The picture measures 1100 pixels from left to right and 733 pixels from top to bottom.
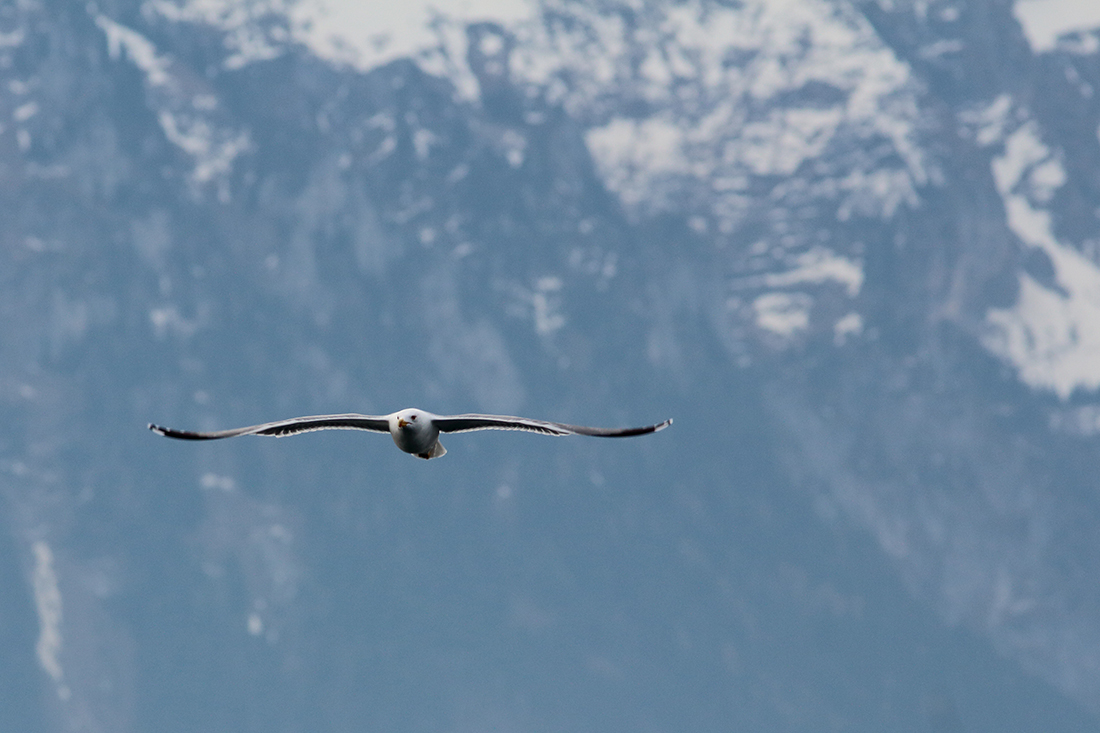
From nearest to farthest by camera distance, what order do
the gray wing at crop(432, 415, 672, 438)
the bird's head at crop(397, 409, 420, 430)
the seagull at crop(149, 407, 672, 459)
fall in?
1. the gray wing at crop(432, 415, 672, 438)
2. the seagull at crop(149, 407, 672, 459)
3. the bird's head at crop(397, 409, 420, 430)

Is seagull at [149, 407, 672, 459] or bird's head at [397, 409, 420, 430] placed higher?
bird's head at [397, 409, 420, 430]

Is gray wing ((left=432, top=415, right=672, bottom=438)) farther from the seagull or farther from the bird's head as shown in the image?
the bird's head

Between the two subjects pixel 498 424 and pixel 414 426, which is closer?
pixel 414 426

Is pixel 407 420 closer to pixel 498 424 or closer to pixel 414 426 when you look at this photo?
pixel 414 426

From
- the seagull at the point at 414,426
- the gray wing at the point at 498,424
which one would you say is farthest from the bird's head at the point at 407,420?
the gray wing at the point at 498,424

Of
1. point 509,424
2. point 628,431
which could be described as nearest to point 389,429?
point 509,424

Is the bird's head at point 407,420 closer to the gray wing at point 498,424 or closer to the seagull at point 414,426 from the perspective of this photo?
the seagull at point 414,426

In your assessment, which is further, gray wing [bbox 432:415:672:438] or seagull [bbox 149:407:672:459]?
seagull [bbox 149:407:672:459]

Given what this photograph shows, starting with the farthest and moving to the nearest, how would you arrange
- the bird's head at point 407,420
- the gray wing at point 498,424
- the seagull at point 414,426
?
the bird's head at point 407,420 < the seagull at point 414,426 < the gray wing at point 498,424

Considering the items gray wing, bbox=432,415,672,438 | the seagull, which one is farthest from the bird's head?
gray wing, bbox=432,415,672,438

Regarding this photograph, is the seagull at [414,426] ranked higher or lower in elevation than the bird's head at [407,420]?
lower

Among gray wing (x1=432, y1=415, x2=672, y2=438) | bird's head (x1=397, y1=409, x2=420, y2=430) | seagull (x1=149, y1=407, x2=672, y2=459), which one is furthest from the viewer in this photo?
bird's head (x1=397, y1=409, x2=420, y2=430)

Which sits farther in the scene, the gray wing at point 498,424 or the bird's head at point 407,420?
the bird's head at point 407,420

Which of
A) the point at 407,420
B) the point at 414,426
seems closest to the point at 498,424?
the point at 414,426
